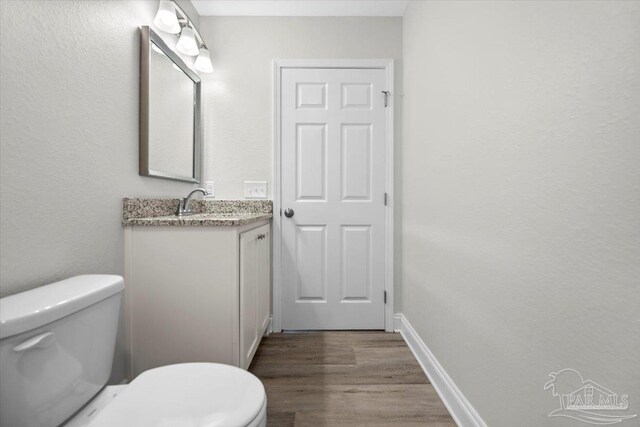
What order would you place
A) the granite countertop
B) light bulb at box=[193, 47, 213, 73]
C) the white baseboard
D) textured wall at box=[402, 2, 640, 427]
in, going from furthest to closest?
light bulb at box=[193, 47, 213, 73], the granite countertop, the white baseboard, textured wall at box=[402, 2, 640, 427]

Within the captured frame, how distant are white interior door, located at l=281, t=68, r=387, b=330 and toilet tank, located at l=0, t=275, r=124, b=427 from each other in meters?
1.38

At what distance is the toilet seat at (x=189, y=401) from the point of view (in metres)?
0.68

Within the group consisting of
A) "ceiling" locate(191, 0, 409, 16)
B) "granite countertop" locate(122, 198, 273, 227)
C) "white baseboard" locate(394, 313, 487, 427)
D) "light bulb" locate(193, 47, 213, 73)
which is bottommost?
"white baseboard" locate(394, 313, 487, 427)

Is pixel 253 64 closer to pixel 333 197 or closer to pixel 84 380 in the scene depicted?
pixel 333 197

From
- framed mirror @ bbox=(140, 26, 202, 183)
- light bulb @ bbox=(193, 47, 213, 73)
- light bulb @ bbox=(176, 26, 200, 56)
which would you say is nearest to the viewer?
framed mirror @ bbox=(140, 26, 202, 183)

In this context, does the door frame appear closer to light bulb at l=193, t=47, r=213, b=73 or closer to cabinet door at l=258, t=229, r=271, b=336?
cabinet door at l=258, t=229, r=271, b=336

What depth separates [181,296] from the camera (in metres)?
1.30

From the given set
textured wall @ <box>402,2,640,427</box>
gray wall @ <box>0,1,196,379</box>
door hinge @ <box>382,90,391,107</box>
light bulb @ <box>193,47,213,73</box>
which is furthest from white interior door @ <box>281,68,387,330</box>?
gray wall @ <box>0,1,196,379</box>

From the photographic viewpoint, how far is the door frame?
7.18ft

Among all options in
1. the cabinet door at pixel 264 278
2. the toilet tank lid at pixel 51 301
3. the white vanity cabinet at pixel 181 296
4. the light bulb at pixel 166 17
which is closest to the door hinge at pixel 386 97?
the cabinet door at pixel 264 278

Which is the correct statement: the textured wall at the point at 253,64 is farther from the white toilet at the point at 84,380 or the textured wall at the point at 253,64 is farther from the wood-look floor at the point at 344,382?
the white toilet at the point at 84,380

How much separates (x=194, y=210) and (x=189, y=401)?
1.51 metres

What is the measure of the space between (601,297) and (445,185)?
2.86ft

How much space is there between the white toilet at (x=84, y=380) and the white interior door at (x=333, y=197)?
4.48 feet
